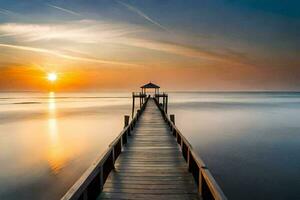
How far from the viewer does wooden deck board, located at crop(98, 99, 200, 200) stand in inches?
149

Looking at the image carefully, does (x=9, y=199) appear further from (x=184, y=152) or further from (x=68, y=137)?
(x=68, y=137)

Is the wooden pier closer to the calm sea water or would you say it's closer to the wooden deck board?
the wooden deck board

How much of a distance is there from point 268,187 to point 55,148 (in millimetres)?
12614

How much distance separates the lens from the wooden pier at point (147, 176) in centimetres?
339

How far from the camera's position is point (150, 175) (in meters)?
4.62

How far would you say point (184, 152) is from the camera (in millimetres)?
5949

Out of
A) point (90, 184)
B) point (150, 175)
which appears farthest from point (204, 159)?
point (90, 184)

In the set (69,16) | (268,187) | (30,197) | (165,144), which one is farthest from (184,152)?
(69,16)

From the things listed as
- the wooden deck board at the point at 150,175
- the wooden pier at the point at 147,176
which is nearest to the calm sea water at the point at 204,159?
the wooden deck board at the point at 150,175

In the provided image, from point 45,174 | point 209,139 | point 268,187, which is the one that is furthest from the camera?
point 209,139

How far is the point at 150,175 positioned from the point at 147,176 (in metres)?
0.09

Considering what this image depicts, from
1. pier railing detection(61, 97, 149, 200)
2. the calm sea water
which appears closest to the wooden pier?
pier railing detection(61, 97, 149, 200)

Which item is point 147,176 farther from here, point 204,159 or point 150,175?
point 204,159

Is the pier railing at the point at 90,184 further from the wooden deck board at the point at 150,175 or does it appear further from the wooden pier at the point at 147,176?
the wooden deck board at the point at 150,175
